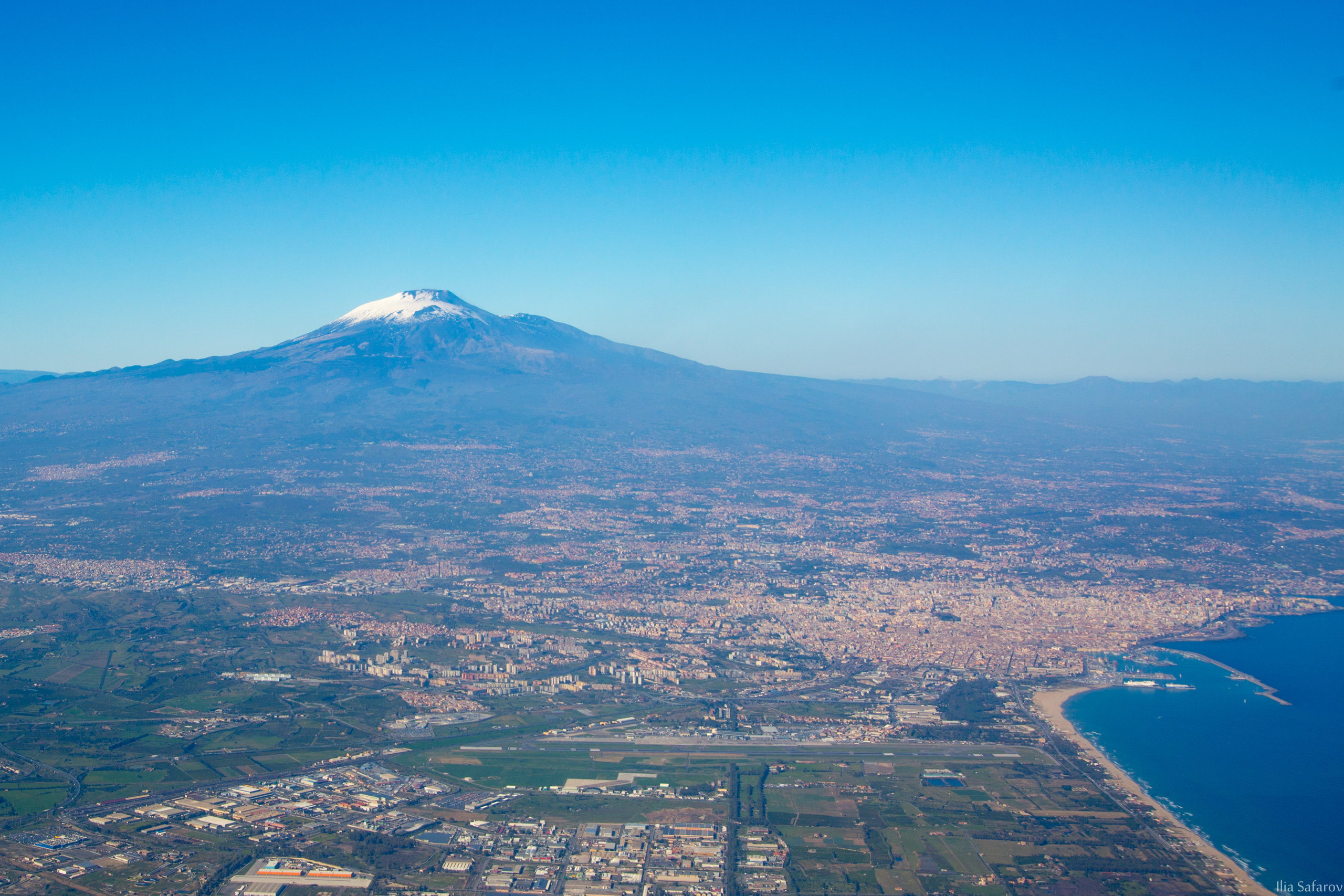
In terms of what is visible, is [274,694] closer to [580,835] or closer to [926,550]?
[580,835]

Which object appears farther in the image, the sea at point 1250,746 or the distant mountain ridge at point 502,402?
the distant mountain ridge at point 502,402

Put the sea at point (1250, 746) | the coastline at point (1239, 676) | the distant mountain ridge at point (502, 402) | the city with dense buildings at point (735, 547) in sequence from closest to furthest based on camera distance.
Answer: the sea at point (1250, 746), the coastline at point (1239, 676), the city with dense buildings at point (735, 547), the distant mountain ridge at point (502, 402)

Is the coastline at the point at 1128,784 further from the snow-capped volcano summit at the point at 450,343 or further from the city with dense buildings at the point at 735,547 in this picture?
the snow-capped volcano summit at the point at 450,343

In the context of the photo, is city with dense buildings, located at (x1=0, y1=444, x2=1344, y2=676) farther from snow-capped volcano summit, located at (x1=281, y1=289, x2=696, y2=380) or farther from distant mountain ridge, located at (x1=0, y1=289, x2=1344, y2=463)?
snow-capped volcano summit, located at (x1=281, y1=289, x2=696, y2=380)

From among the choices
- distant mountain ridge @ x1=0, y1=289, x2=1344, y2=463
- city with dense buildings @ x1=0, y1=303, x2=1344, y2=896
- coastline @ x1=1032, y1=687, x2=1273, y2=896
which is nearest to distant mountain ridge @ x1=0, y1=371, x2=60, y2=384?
distant mountain ridge @ x1=0, y1=289, x2=1344, y2=463

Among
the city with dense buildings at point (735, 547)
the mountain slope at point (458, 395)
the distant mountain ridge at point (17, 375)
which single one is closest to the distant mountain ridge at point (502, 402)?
the mountain slope at point (458, 395)
